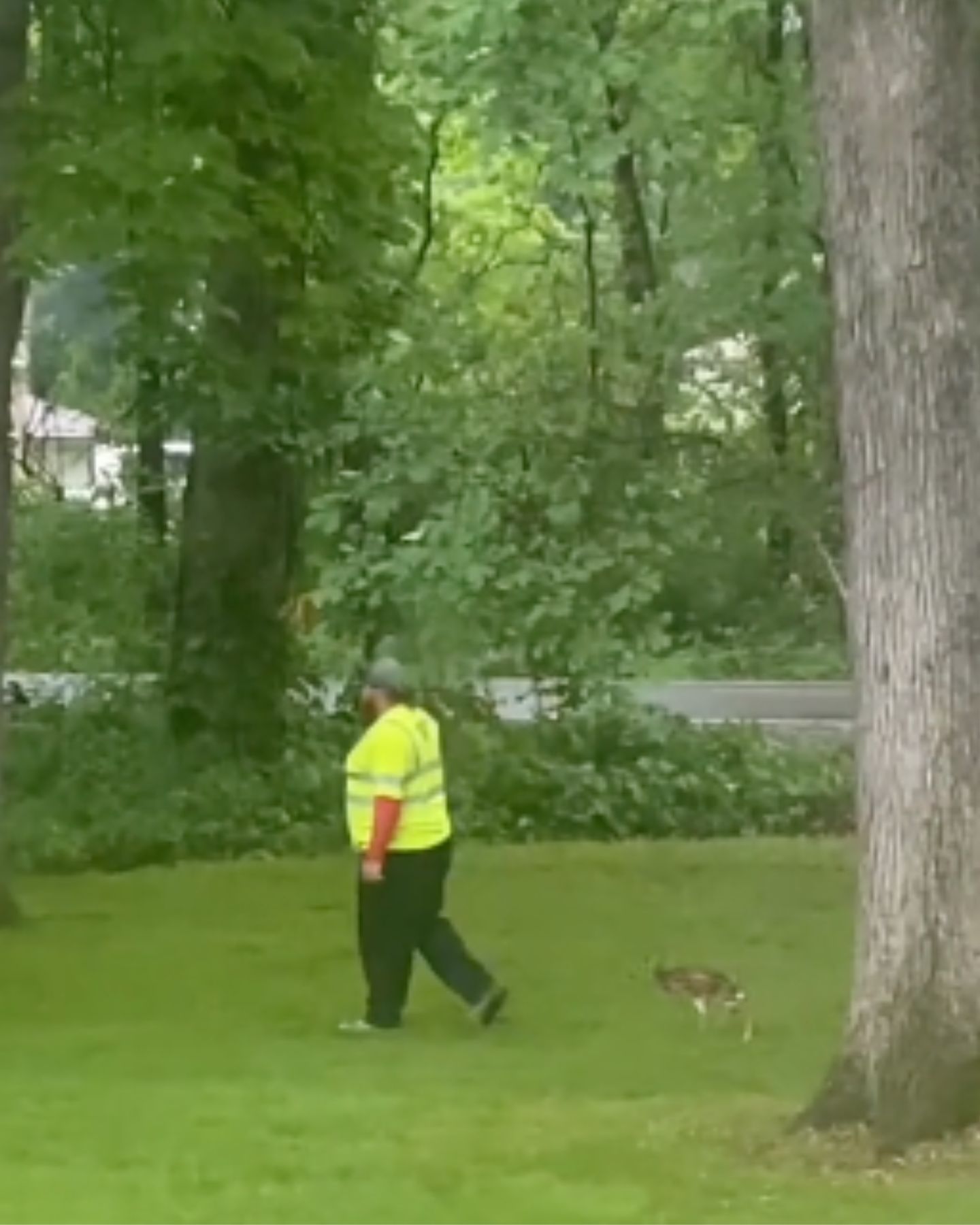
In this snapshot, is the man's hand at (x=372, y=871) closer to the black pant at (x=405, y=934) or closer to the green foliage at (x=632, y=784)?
the black pant at (x=405, y=934)

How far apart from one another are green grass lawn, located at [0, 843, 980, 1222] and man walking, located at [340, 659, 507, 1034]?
0.91 feet

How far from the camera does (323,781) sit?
23.0m

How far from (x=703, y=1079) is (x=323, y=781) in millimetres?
10842

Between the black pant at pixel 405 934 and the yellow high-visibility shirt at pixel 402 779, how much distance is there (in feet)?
0.33

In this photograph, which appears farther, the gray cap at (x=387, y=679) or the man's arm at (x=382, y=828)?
the gray cap at (x=387, y=679)

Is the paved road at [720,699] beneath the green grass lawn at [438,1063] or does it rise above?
above

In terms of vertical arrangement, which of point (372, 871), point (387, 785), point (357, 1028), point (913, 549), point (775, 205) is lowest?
point (357, 1028)

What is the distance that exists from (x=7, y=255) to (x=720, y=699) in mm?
18447

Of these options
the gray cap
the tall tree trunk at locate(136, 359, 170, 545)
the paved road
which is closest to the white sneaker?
the gray cap

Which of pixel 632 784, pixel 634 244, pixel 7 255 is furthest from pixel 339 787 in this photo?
pixel 634 244

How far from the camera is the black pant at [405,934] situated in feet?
44.4

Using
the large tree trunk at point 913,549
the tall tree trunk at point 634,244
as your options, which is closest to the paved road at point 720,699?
the tall tree trunk at point 634,244

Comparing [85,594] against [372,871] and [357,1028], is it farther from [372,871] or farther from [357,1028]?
[372,871]

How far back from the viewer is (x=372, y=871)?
1340 centimetres
